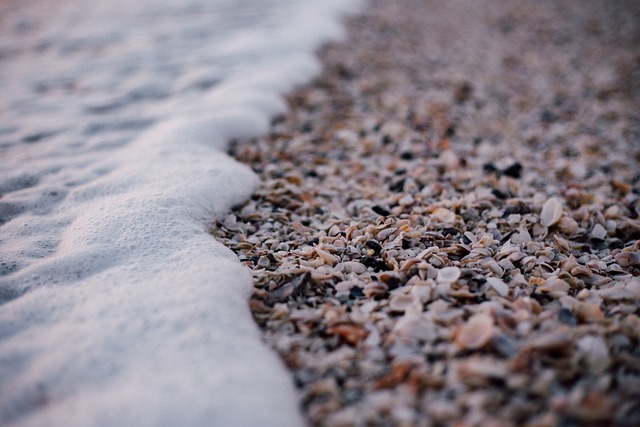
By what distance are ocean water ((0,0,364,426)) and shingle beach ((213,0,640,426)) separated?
174 mm

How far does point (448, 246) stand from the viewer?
2027 millimetres

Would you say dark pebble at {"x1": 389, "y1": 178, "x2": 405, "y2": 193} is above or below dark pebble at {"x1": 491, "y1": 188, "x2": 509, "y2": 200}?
above

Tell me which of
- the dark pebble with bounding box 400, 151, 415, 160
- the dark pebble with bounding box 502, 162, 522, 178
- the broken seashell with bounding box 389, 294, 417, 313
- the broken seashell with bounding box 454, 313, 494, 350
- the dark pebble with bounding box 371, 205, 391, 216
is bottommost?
the broken seashell with bounding box 389, 294, 417, 313

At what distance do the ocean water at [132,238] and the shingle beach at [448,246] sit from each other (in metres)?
0.17

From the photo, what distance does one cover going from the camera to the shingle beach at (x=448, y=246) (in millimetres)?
1289

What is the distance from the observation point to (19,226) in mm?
2209

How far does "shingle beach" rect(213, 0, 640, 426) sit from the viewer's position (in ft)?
4.23

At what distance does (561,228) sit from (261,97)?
261cm

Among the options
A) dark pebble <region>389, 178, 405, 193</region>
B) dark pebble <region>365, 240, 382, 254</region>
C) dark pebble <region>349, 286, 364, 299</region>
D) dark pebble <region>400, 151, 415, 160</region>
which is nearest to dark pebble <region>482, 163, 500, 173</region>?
dark pebble <region>400, 151, 415, 160</region>

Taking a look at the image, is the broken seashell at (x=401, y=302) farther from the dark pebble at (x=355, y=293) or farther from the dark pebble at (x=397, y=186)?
the dark pebble at (x=397, y=186)

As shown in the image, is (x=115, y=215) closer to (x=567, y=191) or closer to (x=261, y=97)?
(x=261, y=97)

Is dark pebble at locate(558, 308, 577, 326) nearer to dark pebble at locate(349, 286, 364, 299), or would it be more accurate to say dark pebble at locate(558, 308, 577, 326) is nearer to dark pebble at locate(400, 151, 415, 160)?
dark pebble at locate(349, 286, 364, 299)

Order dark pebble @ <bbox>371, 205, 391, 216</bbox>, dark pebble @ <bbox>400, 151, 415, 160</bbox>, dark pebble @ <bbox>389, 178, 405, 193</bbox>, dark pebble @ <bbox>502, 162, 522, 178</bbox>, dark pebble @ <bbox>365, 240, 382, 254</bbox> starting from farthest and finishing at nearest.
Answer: dark pebble @ <bbox>400, 151, 415, 160</bbox> → dark pebble @ <bbox>502, 162, 522, 178</bbox> → dark pebble @ <bbox>389, 178, 405, 193</bbox> → dark pebble @ <bbox>371, 205, 391, 216</bbox> → dark pebble @ <bbox>365, 240, 382, 254</bbox>

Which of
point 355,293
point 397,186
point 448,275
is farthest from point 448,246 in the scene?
point 397,186
